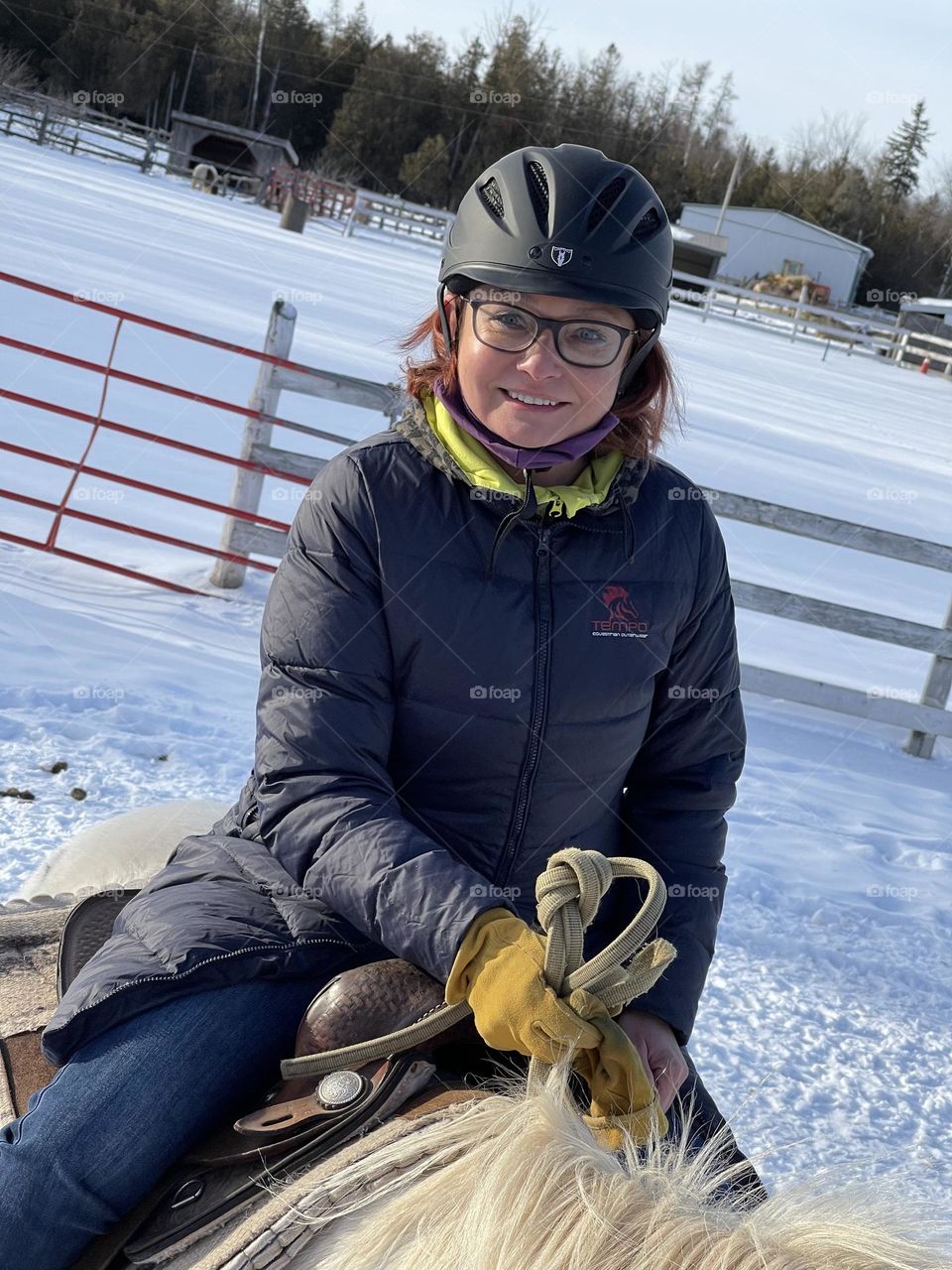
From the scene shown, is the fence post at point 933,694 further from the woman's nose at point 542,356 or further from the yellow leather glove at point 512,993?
the yellow leather glove at point 512,993

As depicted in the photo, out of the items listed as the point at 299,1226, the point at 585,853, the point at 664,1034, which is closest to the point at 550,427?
the point at 585,853

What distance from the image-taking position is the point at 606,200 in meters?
1.72

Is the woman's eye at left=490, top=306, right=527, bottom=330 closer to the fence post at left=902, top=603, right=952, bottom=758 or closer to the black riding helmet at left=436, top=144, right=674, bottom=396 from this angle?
the black riding helmet at left=436, top=144, right=674, bottom=396

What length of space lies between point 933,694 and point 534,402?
15.5ft

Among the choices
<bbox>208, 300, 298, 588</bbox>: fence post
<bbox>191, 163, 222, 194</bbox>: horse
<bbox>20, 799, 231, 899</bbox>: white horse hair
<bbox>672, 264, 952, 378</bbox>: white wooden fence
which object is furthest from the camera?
<bbox>191, 163, 222, 194</bbox>: horse

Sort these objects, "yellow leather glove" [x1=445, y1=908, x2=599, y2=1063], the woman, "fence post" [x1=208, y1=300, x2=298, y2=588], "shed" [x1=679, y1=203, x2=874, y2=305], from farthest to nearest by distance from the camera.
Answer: "shed" [x1=679, y1=203, x2=874, y2=305] < "fence post" [x1=208, y1=300, x2=298, y2=588] < the woman < "yellow leather glove" [x1=445, y1=908, x2=599, y2=1063]

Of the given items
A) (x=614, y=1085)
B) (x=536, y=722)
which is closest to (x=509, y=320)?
(x=536, y=722)

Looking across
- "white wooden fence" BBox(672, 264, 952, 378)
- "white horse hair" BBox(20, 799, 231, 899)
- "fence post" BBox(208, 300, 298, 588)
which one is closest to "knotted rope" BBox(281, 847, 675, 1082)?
"white horse hair" BBox(20, 799, 231, 899)

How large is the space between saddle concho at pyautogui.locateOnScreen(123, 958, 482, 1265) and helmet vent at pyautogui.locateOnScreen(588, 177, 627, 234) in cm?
106

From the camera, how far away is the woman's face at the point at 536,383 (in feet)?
5.32

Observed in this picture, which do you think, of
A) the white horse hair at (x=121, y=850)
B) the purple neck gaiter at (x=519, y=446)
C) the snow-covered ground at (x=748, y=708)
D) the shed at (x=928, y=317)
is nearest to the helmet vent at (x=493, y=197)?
the purple neck gaiter at (x=519, y=446)

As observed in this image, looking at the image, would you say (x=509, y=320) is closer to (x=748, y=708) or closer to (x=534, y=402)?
(x=534, y=402)

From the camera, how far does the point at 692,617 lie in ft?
5.80

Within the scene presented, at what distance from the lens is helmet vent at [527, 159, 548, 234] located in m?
1.66
